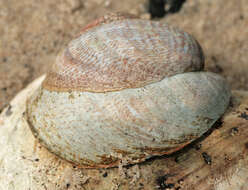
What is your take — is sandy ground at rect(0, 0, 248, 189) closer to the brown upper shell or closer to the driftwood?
the driftwood

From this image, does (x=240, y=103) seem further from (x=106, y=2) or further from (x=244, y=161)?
(x=106, y=2)

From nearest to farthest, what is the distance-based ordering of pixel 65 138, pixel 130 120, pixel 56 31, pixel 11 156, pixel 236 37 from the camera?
pixel 130 120, pixel 65 138, pixel 11 156, pixel 236 37, pixel 56 31

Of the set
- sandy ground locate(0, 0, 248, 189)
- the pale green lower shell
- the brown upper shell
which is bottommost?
sandy ground locate(0, 0, 248, 189)

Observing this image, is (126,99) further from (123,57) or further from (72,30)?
(72,30)

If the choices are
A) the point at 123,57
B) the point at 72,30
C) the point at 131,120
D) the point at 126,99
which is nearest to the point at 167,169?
the point at 131,120

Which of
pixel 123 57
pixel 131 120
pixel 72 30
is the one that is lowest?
pixel 72 30

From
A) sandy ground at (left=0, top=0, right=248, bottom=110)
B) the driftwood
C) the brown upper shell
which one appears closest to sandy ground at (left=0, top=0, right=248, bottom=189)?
sandy ground at (left=0, top=0, right=248, bottom=110)

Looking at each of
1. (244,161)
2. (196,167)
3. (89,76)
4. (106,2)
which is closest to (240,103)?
(244,161)
